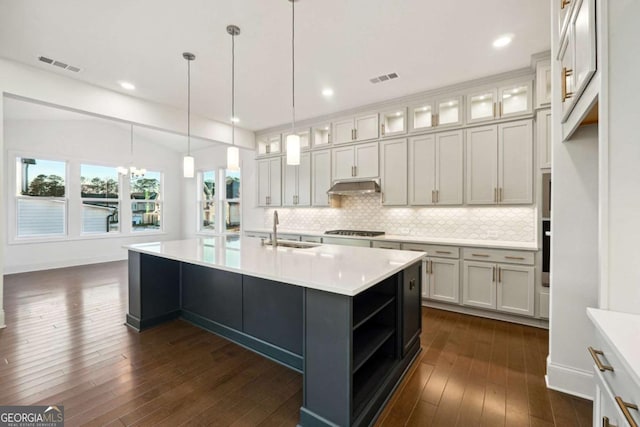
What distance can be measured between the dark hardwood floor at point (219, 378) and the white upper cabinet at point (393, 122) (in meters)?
2.80

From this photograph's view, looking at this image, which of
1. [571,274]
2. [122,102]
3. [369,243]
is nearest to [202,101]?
[122,102]

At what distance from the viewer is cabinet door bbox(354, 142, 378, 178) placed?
178 inches

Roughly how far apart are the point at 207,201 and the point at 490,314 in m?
7.30

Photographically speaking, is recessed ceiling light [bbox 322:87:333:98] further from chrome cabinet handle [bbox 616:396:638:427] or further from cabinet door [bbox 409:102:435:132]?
chrome cabinet handle [bbox 616:396:638:427]

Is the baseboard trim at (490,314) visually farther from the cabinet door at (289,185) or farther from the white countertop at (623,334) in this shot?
the cabinet door at (289,185)

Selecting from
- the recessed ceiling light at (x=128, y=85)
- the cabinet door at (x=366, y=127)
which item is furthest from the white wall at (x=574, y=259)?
the recessed ceiling light at (x=128, y=85)

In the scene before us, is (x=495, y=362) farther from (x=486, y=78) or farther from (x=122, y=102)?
(x=122, y=102)

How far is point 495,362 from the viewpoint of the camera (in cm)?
244

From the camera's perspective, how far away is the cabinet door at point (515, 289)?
3.12 meters

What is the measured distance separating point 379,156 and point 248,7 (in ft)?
9.07

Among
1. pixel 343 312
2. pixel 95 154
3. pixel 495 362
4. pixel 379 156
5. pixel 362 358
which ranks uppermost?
pixel 95 154

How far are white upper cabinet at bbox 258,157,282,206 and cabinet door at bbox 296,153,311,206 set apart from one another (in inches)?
21.2

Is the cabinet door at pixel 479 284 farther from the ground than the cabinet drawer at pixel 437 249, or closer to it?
closer to it

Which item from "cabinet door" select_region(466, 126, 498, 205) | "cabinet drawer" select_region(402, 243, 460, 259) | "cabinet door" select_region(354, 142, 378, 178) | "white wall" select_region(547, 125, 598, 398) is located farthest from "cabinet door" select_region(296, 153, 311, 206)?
"white wall" select_region(547, 125, 598, 398)
